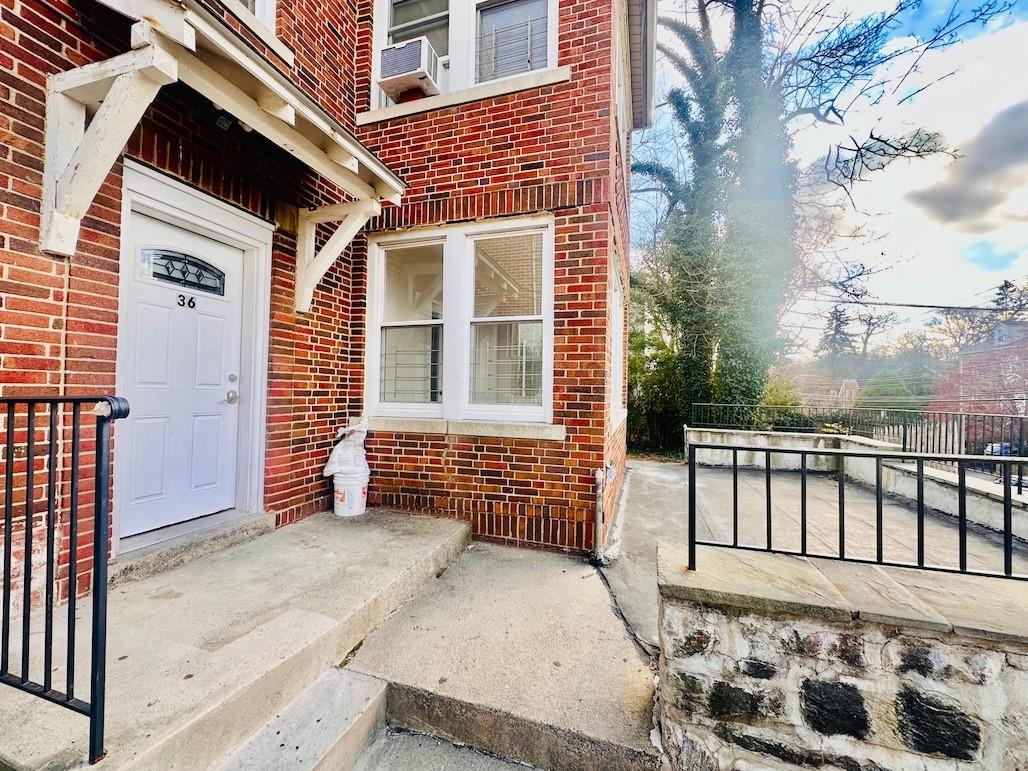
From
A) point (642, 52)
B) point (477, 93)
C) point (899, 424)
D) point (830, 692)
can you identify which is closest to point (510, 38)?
point (477, 93)

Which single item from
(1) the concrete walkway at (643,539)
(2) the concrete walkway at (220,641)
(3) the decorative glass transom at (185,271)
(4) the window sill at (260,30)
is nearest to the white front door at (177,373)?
(3) the decorative glass transom at (185,271)

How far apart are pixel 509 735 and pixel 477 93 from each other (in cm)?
460

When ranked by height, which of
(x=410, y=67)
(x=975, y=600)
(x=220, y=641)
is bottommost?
(x=220, y=641)

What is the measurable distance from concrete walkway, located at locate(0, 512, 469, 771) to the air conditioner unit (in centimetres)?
406

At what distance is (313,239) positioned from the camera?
12.3 feet

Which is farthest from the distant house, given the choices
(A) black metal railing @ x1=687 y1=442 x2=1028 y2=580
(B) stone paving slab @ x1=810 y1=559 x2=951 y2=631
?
(B) stone paving slab @ x1=810 y1=559 x2=951 y2=631

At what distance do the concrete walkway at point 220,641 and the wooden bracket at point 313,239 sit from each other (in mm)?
1974

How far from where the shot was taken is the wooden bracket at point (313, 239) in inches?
136

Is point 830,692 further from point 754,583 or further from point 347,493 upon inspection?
point 347,493

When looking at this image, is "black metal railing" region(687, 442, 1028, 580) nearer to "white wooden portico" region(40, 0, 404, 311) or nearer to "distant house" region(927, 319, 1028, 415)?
"white wooden portico" region(40, 0, 404, 311)

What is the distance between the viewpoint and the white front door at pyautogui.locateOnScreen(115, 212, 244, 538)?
2744mm

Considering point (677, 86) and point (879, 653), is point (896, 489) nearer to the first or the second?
point (879, 653)

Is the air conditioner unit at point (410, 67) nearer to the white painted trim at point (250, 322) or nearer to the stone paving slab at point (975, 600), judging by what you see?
the white painted trim at point (250, 322)

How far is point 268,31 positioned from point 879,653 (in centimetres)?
511
